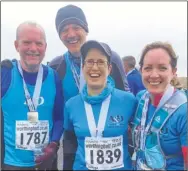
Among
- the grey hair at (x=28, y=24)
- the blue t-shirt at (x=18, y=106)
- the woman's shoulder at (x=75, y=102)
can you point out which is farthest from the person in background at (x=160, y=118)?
the grey hair at (x=28, y=24)

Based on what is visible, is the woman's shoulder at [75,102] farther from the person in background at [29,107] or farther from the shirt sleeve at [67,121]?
the person in background at [29,107]

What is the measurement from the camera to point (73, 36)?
3.93m

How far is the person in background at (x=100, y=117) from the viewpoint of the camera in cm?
304

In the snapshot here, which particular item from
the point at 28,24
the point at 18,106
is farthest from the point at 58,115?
the point at 28,24

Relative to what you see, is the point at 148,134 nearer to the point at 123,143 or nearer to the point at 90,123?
the point at 123,143

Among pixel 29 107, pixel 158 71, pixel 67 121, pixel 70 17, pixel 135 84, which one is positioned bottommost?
pixel 67 121

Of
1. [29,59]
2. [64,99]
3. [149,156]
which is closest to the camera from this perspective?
[149,156]

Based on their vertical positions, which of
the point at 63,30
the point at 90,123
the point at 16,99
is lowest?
the point at 90,123

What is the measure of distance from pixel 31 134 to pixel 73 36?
1.22 m

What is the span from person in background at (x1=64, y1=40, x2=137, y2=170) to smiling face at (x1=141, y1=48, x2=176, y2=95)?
1.15ft

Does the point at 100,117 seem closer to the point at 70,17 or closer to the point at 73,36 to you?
the point at 73,36

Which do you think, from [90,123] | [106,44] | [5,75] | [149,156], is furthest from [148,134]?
[5,75]

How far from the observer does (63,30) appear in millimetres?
3975

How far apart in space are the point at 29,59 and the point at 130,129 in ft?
4.17
